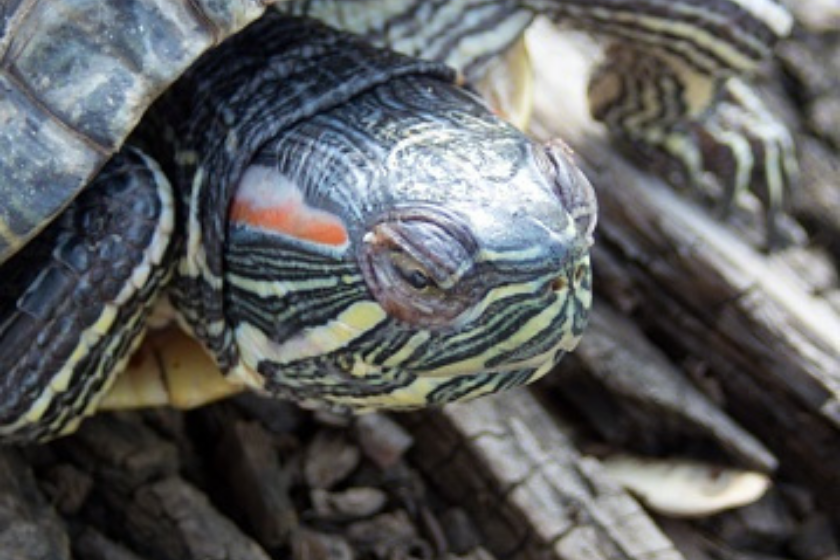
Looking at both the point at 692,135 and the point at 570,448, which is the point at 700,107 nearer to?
the point at 692,135

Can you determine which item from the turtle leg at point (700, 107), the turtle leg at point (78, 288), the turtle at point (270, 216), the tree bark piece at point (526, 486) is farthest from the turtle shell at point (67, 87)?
the turtle leg at point (700, 107)

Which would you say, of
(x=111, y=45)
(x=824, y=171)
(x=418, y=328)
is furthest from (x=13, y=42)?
(x=824, y=171)

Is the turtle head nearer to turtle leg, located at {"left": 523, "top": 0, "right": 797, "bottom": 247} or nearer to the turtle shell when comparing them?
the turtle shell

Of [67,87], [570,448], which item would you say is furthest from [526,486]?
[67,87]

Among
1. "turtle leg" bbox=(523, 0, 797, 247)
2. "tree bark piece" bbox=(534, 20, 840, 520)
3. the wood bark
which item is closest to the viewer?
the wood bark

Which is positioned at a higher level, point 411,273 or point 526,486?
point 411,273

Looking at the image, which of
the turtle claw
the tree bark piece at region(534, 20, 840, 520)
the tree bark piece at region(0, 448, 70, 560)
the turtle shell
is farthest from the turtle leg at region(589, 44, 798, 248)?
the tree bark piece at region(0, 448, 70, 560)
